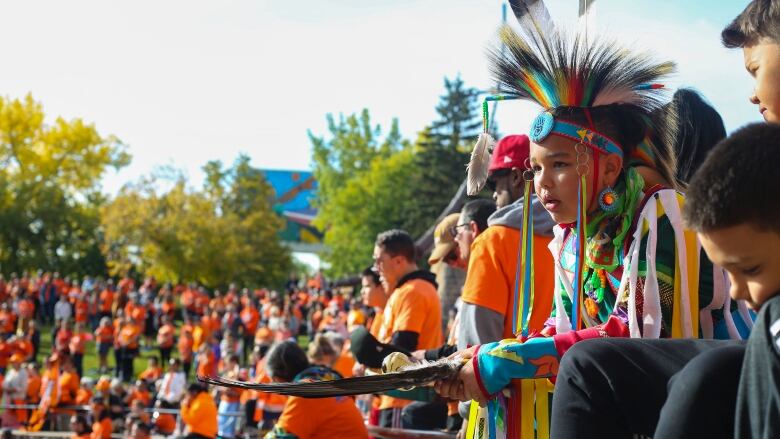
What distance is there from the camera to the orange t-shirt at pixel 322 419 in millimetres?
4750

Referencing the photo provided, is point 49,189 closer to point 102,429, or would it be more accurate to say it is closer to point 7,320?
point 7,320

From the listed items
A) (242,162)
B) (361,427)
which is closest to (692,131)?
(361,427)

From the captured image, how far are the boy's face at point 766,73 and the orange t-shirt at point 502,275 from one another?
1.33m

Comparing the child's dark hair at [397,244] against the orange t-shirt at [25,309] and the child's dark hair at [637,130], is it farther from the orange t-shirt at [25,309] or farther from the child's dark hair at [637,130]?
the orange t-shirt at [25,309]

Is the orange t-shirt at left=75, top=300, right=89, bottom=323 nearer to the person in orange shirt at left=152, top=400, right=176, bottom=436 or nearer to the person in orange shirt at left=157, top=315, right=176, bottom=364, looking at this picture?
the person in orange shirt at left=157, top=315, right=176, bottom=364

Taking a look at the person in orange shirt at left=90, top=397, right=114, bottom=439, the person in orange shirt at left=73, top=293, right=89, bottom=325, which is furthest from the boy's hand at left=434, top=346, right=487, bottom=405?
the person in orange shirt at left=73, top=293, right=89, bottom=325

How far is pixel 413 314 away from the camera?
17.5 ft

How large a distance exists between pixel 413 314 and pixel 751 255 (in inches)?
152

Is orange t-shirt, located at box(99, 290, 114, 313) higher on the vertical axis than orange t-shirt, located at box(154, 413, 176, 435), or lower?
higher

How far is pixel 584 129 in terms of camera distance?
8.62ft

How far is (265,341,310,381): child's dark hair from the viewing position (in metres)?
5.25

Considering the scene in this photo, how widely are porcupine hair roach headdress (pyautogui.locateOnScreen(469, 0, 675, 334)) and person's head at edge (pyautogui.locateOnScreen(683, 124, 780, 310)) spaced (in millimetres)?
1030

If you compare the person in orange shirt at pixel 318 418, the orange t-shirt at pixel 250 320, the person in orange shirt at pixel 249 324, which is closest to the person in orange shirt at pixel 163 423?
the person in orange shirt at pixel 318 418

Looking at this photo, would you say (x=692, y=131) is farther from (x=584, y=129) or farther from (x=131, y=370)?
(x=131, y=370)
